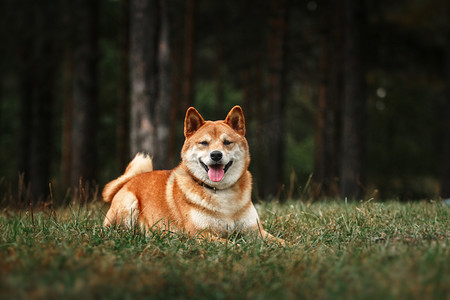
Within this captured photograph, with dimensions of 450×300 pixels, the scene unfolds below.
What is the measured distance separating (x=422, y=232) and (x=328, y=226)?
92 cm

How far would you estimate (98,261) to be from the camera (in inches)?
115

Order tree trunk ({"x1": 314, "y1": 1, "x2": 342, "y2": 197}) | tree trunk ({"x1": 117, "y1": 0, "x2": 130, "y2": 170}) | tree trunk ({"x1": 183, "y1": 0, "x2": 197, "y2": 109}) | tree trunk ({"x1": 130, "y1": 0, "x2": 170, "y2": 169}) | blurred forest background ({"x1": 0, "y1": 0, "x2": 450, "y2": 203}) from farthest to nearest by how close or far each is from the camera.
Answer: tree trunk ({"x1": 183, "y1": 0, "x2": 197, "y2": 109}), tree trunk ({"x1": 314, "y1": 1, "x2": 342, "y2": 197}), tree trunk ({"x1": 117, "y1": 0, "x2": 130, "y2": 170}), blurred forest background ({"x1": 0, "y1": 0, "x2": 450, "y2": 203}), tree trunk ({"x1": 130, "y1": 0, "x2": 170, "y2": 169})

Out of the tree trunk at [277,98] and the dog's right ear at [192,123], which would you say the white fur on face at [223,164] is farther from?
the tree trunk at [277,98]

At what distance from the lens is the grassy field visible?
93.4 inches

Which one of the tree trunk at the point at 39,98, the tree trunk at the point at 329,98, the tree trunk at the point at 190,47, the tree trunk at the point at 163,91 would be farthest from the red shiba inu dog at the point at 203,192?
the tree trunk at the point at 190,47

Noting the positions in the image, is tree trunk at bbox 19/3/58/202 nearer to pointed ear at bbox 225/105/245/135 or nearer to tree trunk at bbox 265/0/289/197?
tree trunk at bbox 265/0/289/197

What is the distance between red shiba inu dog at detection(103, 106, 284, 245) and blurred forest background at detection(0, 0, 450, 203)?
1071 mm

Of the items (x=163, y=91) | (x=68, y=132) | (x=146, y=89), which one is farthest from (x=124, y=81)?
(x=146, y=89)

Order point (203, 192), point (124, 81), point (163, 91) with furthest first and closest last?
point (124, 81) < point (163, 91) < point (203, 192)

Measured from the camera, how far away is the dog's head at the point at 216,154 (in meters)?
4.34

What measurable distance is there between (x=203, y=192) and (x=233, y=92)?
59.4 feet

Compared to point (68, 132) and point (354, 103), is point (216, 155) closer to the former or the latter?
point (354, 103)

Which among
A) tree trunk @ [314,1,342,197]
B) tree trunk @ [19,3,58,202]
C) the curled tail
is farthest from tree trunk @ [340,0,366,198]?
tree trunk @ [19,3,58,202]

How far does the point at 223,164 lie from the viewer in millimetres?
4359
